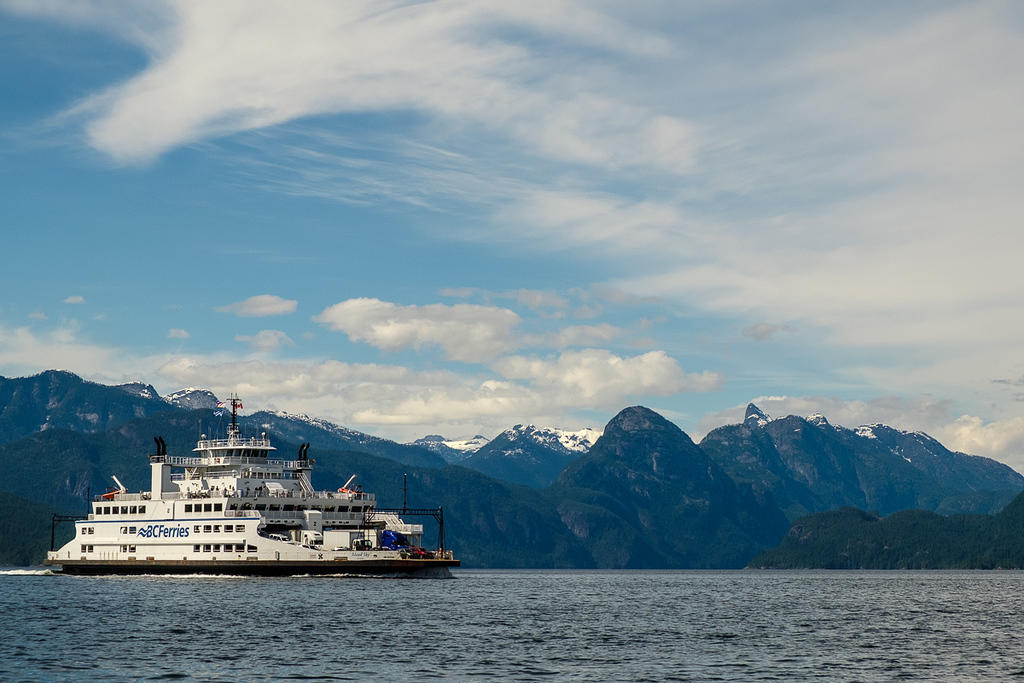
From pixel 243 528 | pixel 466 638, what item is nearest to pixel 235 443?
pixel 243 528

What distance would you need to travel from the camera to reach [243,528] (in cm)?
16325

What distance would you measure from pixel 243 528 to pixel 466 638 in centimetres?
8505

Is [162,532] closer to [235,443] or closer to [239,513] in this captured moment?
[239,513]

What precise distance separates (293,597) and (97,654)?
5041 cm

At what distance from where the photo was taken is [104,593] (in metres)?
133

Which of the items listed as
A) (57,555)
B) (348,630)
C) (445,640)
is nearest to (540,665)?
(445,640)

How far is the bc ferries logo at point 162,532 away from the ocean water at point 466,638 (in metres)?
28.5

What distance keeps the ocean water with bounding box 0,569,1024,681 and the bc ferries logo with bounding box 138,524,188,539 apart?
28.5m

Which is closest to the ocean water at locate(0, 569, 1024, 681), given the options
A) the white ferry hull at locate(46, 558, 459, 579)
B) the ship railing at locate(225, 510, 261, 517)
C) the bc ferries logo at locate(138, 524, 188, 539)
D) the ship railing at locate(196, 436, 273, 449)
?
the white ferry hull at locate(46, 558, 459, 579)

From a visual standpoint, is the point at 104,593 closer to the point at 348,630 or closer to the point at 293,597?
the point at 293,597

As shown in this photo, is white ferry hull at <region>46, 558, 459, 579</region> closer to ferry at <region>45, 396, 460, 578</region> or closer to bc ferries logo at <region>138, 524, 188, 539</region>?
ferry at <region>45, 396, 460, 578</region>

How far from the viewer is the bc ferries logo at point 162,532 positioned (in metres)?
168

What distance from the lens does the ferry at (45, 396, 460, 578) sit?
162 metres

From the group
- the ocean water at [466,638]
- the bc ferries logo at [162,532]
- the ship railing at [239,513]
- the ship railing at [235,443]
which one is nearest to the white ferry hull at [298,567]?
the bc ferries logo at [162,532]
